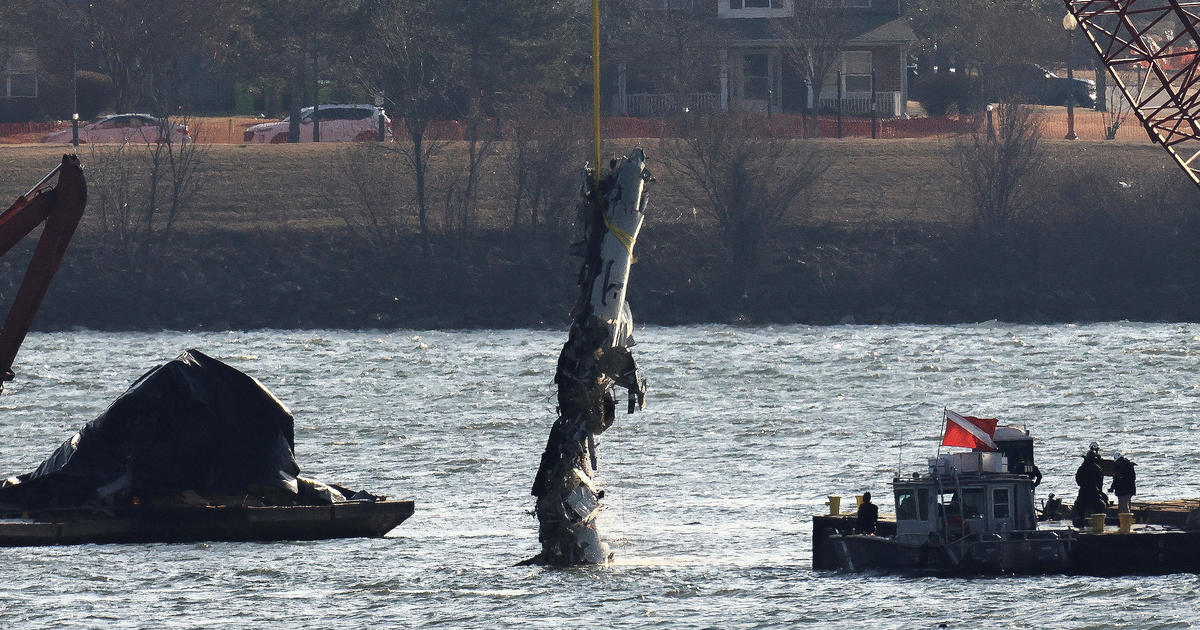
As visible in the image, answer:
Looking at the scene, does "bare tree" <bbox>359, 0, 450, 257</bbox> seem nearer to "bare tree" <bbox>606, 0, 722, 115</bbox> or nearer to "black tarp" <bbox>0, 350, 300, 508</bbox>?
"bare tree" <bbox>606, 0, 722, 115</bbox>

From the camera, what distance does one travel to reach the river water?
146ft

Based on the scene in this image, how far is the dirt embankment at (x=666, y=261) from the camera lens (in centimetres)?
12044

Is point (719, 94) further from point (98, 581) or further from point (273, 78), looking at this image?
point (98, 581)

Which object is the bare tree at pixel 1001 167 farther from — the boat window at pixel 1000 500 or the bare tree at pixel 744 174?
the boat window at pixel 1000 500

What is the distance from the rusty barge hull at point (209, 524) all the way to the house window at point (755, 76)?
333ft

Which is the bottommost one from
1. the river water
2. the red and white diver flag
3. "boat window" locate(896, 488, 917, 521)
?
the river water

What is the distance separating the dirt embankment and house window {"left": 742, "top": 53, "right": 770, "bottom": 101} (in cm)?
1876

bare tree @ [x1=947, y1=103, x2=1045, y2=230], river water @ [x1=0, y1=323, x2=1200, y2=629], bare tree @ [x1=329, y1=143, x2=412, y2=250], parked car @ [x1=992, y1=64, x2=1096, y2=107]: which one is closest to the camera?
river water @ [x1=0, y1=323, x2=1200, y2=629]

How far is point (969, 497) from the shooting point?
4588 cm

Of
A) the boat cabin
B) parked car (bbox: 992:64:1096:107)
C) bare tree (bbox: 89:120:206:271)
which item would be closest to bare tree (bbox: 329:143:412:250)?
bare tree (bbox: 89:120:206:271)

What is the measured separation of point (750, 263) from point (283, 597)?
79917mm

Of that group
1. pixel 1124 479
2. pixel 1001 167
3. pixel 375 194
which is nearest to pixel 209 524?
pixel 1124 479

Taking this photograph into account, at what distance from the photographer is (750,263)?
124 m

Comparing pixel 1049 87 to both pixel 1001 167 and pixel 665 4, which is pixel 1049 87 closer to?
pixel 665 4
